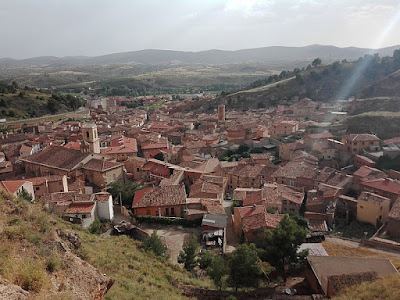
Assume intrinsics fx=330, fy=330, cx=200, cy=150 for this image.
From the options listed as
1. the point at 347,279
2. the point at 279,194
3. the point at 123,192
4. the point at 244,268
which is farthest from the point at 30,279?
the point at 279,194

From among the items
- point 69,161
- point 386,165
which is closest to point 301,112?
point 386,165

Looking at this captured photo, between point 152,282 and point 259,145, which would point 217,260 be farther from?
point 259,145

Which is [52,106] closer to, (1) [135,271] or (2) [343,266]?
(1) [135,271]

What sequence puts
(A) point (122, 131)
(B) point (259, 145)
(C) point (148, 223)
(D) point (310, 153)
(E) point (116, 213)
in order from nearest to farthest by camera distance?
(C) point (148, 223) < (E) point (116, 213) < (D) point (310, 153) < (B) point (259, 145) < (A) point (122, 131)

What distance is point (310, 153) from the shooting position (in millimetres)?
35594

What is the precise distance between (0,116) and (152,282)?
61789 millimetres

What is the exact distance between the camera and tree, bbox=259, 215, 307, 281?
1419 cm

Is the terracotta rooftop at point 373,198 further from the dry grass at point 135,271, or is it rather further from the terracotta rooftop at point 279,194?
the dry grass at point 135,271

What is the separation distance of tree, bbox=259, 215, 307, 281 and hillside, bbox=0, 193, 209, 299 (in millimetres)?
3067

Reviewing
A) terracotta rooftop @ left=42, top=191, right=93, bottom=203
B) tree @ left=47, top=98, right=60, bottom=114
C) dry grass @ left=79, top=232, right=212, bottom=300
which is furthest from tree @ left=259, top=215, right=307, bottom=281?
tree @ left=47, top=98, right=60, bottom=114

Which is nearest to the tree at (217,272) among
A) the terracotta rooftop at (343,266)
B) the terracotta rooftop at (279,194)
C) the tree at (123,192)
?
the terracotta rooftop at (343,266)

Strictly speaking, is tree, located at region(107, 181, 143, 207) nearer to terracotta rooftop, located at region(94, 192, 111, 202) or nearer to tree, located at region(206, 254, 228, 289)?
terracotta rooftop, located at region(94, 192, 111, 202)

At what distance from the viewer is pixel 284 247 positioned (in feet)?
46.6

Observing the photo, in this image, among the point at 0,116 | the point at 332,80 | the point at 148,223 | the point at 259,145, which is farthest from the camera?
the point at 332,80
